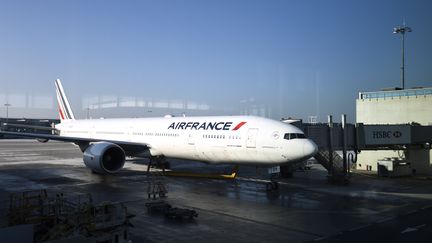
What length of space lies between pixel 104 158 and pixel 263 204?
11.1 metres

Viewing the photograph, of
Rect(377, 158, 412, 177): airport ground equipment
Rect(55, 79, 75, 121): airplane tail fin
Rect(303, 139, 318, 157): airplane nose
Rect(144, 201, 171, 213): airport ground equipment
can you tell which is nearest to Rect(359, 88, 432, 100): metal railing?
Rect(377, 158, 412, 177): airport ground equipment

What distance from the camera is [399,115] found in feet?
102

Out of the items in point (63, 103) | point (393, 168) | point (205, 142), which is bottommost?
point (393, 168)

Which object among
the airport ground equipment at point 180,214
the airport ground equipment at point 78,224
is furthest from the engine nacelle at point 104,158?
the airport ground equipment at point 78,224

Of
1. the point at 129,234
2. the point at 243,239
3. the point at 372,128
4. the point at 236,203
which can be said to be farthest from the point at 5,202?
the point at 372,128

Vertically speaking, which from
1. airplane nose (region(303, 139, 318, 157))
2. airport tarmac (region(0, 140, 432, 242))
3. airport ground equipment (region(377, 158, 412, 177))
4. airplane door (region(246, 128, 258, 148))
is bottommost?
airport tarmac (region(0, 140, 432, 242))

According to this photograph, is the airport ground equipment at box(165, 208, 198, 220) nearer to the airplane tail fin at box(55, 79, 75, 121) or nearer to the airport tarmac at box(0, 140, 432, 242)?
the airport tarmac at box(0, 140, 432, 242)

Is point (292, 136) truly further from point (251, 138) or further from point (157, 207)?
point (157, 207)

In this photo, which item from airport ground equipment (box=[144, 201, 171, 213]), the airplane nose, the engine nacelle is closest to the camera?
airport ground equipment (box=[144, 201, 171, 213])

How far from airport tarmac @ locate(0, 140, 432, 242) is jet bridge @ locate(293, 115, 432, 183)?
3.83ft

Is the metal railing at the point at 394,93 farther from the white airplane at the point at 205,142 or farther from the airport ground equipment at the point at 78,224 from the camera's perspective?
the airport ground equipment at the point at 78,224

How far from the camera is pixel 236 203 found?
16.2m

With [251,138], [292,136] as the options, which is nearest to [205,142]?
[251,138]

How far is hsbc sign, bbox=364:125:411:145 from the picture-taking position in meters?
26.0
